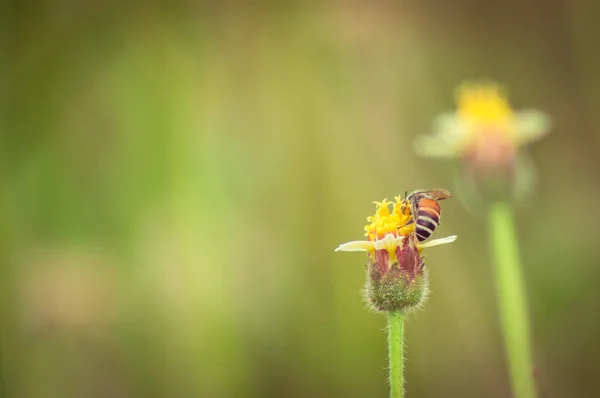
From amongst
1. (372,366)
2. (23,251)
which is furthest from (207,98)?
(372,366)

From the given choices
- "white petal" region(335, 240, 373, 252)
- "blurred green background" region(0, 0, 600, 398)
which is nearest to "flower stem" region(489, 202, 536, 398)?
"white petal" region(335, 240, 373, 252)

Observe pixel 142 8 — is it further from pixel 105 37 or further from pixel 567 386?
pixel 567 386

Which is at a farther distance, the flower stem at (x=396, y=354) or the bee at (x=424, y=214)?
the bee at (x=424, y=214)

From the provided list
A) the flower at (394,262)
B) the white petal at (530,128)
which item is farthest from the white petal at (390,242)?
the white petal at (530,128)

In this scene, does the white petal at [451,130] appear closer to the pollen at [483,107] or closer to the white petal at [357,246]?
the pollen at [483,107]

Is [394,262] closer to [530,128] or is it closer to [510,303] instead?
[510,303]
